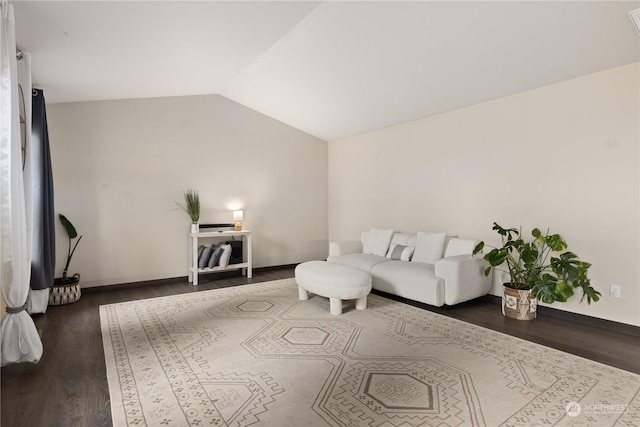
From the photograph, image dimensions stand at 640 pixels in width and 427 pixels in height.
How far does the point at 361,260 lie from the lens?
15.9ft

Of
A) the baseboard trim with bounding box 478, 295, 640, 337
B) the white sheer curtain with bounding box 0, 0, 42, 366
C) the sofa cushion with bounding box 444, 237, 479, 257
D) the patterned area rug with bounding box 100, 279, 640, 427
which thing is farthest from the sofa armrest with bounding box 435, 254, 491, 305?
the white sheer curtain with bounding box 0, 0, 42, 366

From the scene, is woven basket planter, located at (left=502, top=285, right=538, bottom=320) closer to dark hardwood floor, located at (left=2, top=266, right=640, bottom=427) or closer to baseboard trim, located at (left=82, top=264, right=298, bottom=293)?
dark hardwood floor, located at (left=2, top=266, right=640, bottom=427)

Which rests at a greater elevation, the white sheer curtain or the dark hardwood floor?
the white sheer curtain

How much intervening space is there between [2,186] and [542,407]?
354 cm

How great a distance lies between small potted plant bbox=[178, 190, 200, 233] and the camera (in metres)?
5.33

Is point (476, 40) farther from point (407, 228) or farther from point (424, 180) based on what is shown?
point (407, 228)

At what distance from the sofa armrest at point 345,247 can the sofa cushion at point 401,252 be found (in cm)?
70

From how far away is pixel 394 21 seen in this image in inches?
125

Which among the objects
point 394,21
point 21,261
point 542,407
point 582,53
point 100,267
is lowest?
point 542,407

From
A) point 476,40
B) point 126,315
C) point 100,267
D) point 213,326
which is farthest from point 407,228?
point 100,267

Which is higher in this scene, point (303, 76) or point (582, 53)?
point (303, 76)

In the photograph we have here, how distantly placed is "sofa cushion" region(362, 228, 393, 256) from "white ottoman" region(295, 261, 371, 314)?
142 cm

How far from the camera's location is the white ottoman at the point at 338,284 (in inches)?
143

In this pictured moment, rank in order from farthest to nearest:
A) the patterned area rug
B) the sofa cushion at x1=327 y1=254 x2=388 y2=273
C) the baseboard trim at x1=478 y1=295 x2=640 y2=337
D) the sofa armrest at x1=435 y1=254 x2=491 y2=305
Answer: the sofa cushion at x1=327 y1=254 x2=388 y2=273, the sofa armrest at x1=435 y1=254 x2=491 y2=305, the baseboard trim at x1=478 y1=295 x2=640 y2=337, the patterned area rug
